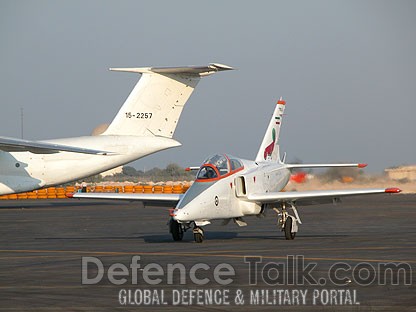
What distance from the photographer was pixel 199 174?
23703 millimetres

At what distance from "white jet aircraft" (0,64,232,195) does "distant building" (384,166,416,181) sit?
1181 centimetres

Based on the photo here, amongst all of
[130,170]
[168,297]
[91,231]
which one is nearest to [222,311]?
[168,297]

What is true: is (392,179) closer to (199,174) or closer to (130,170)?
(199,174)

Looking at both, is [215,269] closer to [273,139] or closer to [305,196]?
[305,196]

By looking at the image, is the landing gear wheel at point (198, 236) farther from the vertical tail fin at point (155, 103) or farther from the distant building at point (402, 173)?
the distant building at point (402, 173)

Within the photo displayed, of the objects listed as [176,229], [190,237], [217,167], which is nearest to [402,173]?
[190,237]

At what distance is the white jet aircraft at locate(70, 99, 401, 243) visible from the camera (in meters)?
22.8

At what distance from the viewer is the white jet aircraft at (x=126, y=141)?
44625 millimetres

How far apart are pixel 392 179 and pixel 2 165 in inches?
834

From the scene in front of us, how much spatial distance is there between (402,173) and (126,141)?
1596 centimetres

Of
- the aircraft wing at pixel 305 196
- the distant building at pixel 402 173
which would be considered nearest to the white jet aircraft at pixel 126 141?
the distant building at pixel 402 173

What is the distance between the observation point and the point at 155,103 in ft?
150

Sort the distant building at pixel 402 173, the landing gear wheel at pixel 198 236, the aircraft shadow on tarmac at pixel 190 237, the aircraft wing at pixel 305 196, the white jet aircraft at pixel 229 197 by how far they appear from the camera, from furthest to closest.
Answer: the distant building at pixel 402 173 < the aircraft shadow on tarmac at pixel 190 237 < the aircraft wing at pixel 305 196 < the landing gear wheel at pixel 198 236 < the white jet aircraft at pixel 229 197

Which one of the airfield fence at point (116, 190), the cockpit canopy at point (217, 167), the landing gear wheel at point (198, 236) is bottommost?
the airfield fence at point (116, 190)
